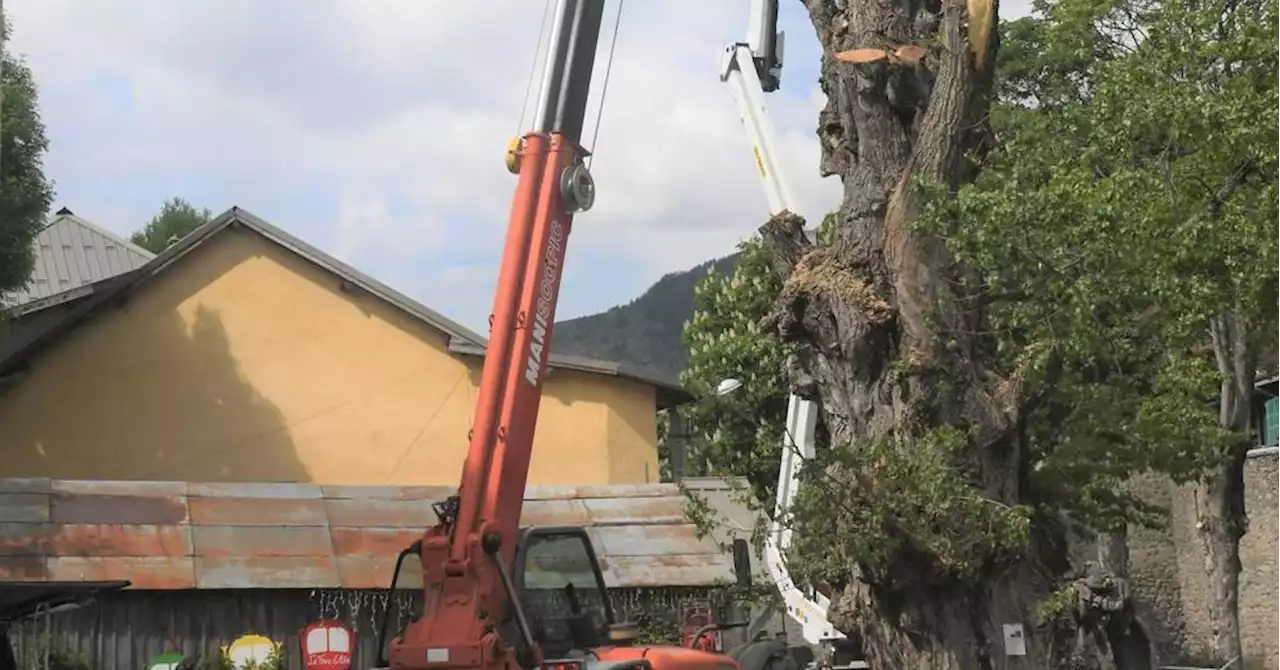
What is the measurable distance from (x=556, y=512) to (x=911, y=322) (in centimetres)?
1086

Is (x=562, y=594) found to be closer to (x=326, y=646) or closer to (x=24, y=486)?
(x=326, y=646)

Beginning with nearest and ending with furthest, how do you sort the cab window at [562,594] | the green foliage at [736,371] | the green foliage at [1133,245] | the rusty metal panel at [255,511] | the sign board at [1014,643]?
the sign board at [1014,643], the green foliage at [1133,245], the cab window at [562,594], the rusty metal panel at [255,511], the green foliage at [736,371]

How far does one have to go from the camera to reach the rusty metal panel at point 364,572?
61.1 feet

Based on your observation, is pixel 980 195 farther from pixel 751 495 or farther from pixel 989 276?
pixel 751 495

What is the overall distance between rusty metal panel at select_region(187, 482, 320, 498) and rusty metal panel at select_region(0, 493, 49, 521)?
70.9 inches

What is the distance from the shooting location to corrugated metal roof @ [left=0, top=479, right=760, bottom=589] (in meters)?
17.9

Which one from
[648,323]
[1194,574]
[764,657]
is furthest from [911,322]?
[648,323]

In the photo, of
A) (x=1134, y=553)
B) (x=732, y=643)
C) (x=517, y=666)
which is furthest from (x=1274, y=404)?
(x=517, y=666)

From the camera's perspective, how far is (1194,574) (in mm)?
33594

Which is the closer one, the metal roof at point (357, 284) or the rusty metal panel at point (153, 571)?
the rusty metal panel at point (153, 571)

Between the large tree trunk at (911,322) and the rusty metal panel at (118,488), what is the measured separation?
1138 centimetres

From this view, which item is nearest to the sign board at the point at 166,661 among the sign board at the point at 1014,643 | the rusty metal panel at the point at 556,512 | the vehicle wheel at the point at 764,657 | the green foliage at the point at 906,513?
the rusty metal panel at the point at 556,512

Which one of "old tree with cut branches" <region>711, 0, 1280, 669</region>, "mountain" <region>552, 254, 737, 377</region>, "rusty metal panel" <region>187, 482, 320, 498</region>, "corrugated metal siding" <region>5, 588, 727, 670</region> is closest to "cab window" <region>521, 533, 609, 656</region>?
"old tree with cut branches" <region>711, 0, 1280, 669</region>

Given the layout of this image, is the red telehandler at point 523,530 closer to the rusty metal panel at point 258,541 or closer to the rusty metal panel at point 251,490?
the rusty metal panel at point 258,541
